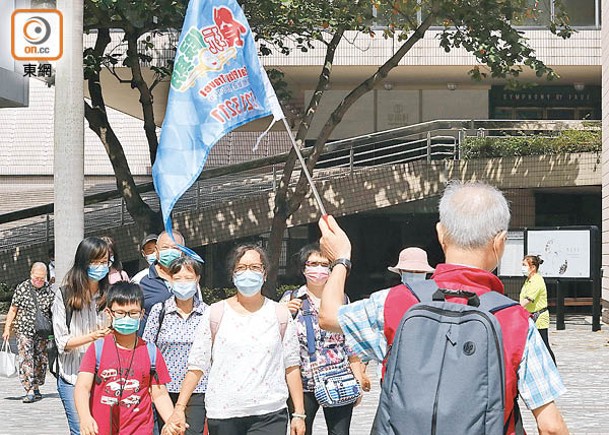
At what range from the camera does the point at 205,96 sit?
6859mm

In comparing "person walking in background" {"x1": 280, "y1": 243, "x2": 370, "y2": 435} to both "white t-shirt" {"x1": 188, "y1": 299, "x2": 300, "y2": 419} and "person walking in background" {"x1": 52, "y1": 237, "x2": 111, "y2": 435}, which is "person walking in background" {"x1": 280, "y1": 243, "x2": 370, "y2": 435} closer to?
"white t-shirt" {"x1": 188, "y1": 299, "x2": 300, "y2": 419}

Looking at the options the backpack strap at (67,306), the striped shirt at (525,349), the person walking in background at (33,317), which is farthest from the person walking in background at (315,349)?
the person walking in background at (33,317)

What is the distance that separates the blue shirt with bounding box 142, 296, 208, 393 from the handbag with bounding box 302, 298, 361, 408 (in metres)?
0.73

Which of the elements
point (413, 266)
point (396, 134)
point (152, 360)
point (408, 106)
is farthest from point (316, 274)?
point (408, 106)

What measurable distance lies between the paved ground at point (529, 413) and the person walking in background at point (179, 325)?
3.90 meters

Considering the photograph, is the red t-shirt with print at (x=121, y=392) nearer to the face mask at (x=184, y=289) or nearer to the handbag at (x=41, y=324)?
the face mask at (x=184, y=289)

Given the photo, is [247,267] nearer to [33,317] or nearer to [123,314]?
[123,314]

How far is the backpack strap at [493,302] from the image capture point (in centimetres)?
357

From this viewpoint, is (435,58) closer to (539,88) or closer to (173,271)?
(539,88)

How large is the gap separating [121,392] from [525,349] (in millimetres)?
3350

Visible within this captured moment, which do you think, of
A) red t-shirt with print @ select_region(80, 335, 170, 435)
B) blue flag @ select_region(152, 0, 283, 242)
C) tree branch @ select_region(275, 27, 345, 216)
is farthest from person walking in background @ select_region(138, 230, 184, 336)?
tree branch @ select_region(275, 27, 345, 216)

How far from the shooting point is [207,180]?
2789 centimetres

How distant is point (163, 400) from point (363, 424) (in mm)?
5309

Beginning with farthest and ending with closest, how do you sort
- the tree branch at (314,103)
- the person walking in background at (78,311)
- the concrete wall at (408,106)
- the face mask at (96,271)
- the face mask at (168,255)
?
the concrete wall at (408,106) → the tree branch at (314,103) → the face mask at (168,255) → the face mask at (96,271) → the person walking in background at (78,311)
